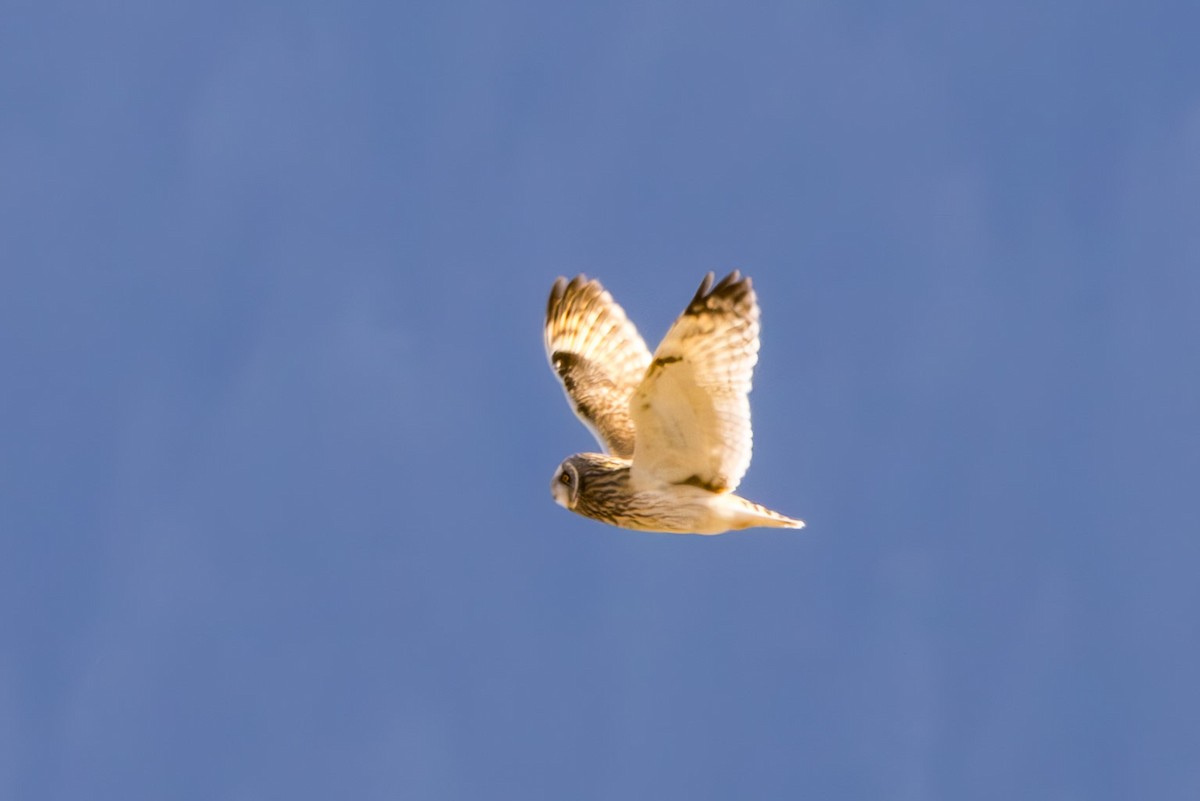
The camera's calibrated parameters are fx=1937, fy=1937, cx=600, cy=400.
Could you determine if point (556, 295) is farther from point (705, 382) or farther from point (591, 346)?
point (705, 382)

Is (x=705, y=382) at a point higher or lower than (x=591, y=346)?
lower

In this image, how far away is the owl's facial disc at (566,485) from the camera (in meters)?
10.5

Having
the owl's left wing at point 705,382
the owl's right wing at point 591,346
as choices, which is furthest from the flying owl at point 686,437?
the owl's right wing at point 591,346

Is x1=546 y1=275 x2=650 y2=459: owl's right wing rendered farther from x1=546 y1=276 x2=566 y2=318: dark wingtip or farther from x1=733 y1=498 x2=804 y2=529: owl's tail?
x1=733 y1=498 x2=804 y2=529: owl's tail

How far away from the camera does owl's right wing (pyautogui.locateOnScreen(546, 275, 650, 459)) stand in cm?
1165

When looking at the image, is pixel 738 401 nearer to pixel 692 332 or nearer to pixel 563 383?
pixel 692 332

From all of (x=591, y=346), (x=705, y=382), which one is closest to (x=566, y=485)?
(x=705, y=382)

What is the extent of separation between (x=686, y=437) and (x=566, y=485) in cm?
96

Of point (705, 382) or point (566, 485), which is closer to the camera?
point (705, 382)

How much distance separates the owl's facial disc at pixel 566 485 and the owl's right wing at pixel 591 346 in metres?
0.93

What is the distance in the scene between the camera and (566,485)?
1063 centimetres

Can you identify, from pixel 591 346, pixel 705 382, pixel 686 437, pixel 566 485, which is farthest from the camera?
pixel 591 346

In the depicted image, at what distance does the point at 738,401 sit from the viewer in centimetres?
980

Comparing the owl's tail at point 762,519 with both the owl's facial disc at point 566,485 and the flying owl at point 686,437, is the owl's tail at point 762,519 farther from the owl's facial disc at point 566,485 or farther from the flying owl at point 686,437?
the owl's facial disc at point 566,485
